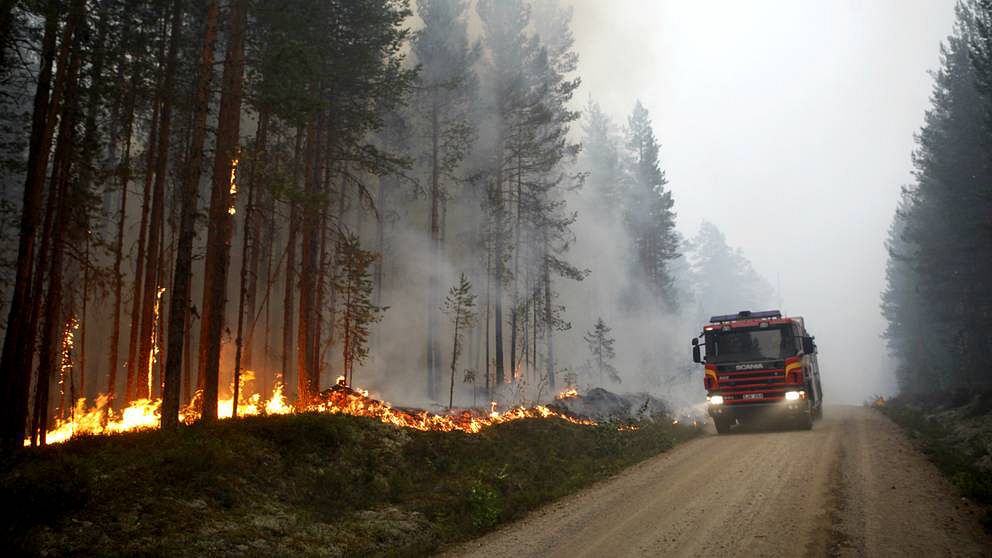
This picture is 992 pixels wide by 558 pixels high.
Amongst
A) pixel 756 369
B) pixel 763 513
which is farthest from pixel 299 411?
pixel 756 369

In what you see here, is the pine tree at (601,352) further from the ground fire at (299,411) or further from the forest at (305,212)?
the ground fire at (299,411)

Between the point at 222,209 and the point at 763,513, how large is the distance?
11.7 metres

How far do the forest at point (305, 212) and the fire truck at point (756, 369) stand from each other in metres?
7.42

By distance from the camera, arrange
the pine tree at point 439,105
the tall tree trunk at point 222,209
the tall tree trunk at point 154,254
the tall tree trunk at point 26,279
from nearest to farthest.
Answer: the tall tree trunk at point 26,279 → the tall tree trunk at point 222,209 → the tall tree trunk at point 154,254 → the pine tree at point 439,105

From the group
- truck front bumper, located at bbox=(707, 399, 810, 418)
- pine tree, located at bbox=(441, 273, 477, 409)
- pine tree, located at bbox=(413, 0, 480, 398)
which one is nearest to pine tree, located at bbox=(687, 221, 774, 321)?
pine tree, located at bbox=(441, 273, 477, 409)

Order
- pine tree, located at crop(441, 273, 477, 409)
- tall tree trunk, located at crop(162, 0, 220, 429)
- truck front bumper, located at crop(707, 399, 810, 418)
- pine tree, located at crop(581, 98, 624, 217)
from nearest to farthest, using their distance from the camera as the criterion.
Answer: tall tree trunk, located at crop(162, 0, 220, 429) → truck front bumper, located at crop(707, 399, 810, 418) → pine tree, located at crop(441, 273, 477, 409) → pine tree, located at crop(581, 98, 624, 217)

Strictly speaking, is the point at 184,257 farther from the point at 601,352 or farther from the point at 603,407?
the point at 601,352

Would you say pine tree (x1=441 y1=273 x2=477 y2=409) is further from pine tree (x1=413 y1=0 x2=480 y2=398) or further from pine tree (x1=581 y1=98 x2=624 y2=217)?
pine tree (x1=581 y1=98 x2=624 y2=217)

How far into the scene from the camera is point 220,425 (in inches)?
432

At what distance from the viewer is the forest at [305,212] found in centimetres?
1210

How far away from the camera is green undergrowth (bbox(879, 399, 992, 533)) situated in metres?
8.81

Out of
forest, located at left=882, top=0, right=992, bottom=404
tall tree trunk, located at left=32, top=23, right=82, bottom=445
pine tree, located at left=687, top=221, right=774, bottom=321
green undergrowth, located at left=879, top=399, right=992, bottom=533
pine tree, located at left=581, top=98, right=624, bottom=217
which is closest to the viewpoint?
green undergrowth, located at left=879, top=399, right=992, bottom=533

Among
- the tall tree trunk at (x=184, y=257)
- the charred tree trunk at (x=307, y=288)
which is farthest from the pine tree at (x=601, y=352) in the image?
the tall tree trunk at (x=184, y=257)

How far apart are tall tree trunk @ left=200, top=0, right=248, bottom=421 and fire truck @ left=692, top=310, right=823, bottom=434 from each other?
14198mm
